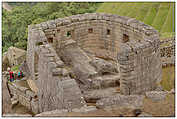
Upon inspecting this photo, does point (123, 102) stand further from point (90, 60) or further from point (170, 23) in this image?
point (170, 23)

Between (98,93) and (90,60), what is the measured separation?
2.82m

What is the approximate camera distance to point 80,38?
20.0 m

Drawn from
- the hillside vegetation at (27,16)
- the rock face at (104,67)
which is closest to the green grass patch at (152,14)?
the hillside vegetation at (27,16)

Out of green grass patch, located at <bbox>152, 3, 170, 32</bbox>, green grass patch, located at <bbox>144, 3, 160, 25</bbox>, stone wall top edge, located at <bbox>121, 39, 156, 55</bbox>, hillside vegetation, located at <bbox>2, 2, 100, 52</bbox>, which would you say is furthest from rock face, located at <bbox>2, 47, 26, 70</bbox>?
green grass patch, located at <bbox>144, 3, 160, 25</bbox>

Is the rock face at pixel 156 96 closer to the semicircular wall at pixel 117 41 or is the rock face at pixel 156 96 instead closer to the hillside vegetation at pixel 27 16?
the semicircular wall at pixel 117 41

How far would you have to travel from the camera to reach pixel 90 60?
18.5m

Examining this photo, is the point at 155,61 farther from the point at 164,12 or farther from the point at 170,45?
the point at 164,12

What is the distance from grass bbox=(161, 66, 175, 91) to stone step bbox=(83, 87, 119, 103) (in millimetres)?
2299

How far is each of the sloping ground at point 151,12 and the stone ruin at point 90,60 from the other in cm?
1256

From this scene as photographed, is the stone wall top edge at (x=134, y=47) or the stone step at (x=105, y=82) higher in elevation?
the stone wall top edge at (x=134, y=47)

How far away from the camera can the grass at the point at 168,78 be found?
569 inches

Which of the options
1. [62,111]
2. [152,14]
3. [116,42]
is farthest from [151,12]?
[62,111]

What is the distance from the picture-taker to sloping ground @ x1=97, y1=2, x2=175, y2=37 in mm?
32750

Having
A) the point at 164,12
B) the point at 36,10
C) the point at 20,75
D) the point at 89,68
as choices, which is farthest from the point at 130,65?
the point at 36,10
